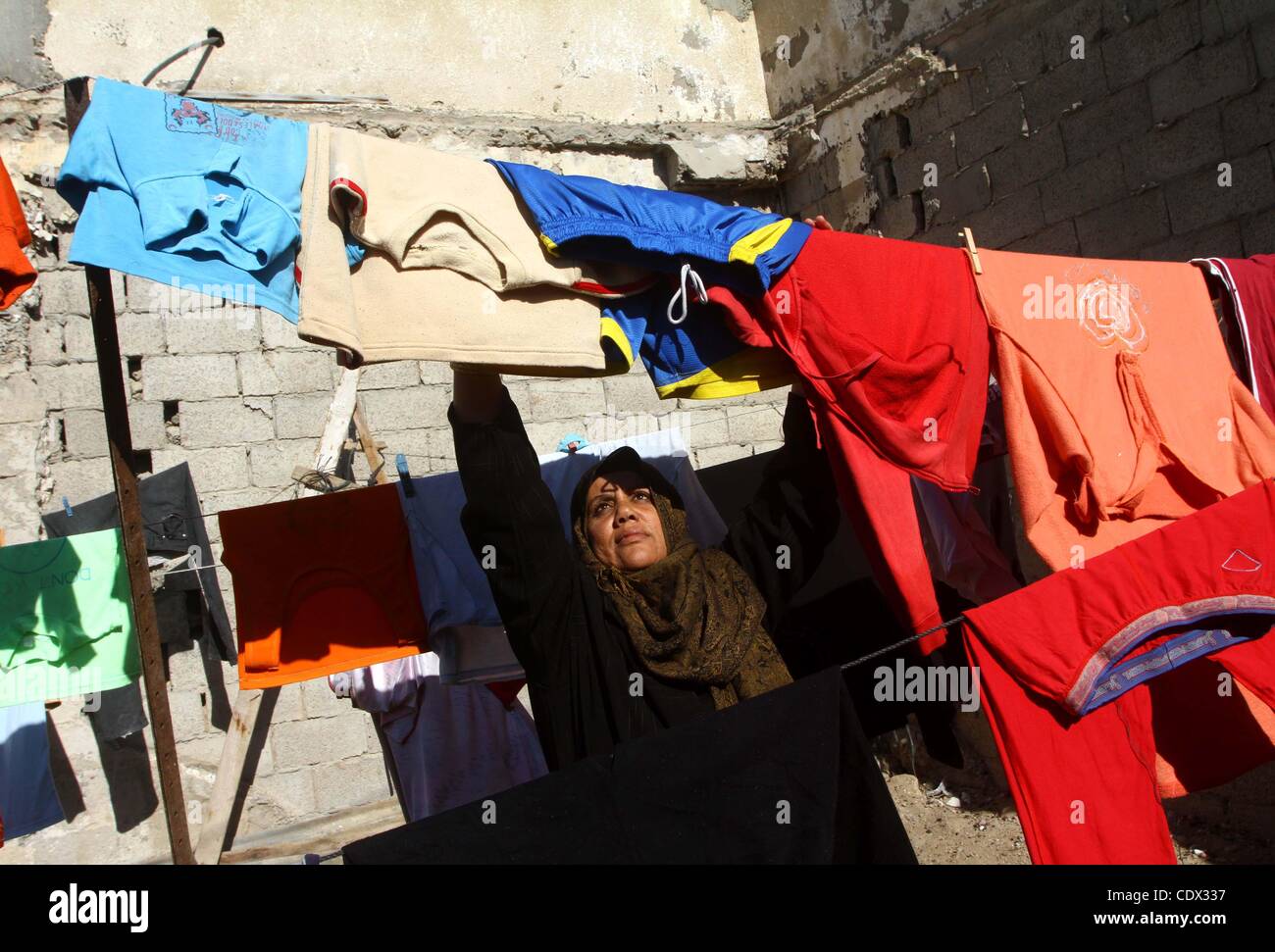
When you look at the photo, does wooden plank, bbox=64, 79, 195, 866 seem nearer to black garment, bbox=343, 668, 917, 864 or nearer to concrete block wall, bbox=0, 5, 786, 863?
black garment, bbox=343, 668, 917, 864

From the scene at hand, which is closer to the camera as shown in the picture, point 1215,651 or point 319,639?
point 1215,651

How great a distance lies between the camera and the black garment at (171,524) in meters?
4.53

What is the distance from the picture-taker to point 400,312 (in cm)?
208

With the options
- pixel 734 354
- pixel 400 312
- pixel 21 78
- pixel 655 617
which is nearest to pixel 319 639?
pixel 655 617

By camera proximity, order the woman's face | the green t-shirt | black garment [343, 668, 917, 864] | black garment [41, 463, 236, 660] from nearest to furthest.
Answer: black garment [343, 668, 917, 864] → the woman's face → the green t-shirt → black garment [41, 463, 236, 660]

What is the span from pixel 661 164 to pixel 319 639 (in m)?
3.89

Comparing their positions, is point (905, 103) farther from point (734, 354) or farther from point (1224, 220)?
point (734, 354)

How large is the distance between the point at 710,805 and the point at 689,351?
1065 mm

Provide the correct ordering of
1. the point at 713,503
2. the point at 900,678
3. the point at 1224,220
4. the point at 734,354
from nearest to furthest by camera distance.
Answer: the point at 734,354, the point at 900,678, the point at 713,503, the point at 1224,220

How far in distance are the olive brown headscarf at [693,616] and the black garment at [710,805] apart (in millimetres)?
352

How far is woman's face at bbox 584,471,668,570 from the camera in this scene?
2824mm

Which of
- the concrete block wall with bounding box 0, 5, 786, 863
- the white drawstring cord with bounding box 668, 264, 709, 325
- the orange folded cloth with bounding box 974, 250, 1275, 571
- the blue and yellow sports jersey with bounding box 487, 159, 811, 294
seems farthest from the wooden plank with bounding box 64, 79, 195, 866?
the concrete block wall with bounding box 0, 5, 786, 863

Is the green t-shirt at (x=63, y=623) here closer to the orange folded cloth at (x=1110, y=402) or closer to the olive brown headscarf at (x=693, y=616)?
the olive brown headscarf at (x=693, y=616)

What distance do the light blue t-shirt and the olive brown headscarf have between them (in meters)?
1.15
